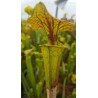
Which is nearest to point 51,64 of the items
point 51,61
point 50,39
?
point 51,61

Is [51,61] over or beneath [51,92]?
over

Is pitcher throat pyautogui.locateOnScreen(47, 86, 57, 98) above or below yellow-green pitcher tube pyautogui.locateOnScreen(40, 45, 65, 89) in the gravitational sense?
below

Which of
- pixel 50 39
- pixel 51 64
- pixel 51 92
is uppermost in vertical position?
pixel 50 39

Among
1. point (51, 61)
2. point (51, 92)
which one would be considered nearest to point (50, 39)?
point (51, 61)

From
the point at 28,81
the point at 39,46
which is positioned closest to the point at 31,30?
the point at 39,46

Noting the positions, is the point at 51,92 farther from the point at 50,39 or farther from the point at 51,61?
the point at 50,39

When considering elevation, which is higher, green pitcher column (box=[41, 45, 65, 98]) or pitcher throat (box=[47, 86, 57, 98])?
green pitcher column (box=[41, 45, 65, 98])

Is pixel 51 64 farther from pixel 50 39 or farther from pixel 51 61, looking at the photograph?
pixel 50 39
